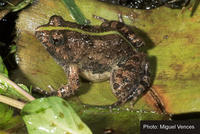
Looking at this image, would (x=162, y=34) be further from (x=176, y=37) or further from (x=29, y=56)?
(x=29, y=56)

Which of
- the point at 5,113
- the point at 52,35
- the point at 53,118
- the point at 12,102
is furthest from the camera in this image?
the point at 52,35

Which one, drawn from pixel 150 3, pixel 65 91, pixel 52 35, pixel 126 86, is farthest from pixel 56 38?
pixel 150 3

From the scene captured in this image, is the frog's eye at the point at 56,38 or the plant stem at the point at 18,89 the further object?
the frog's eye at the point at 56,38

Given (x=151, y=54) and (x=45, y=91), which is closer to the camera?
(x=45, y=91)

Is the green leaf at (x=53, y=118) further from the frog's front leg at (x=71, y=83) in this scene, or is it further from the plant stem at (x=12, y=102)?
the frog's front leg at (x=71, y=83)

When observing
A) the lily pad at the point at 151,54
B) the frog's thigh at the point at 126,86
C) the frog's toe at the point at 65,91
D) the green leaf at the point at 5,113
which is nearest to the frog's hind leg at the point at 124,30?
the lily pad at the point at 151,54

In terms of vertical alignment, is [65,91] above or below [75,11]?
below

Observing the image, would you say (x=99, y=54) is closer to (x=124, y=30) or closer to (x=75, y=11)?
(x=124, y=30)

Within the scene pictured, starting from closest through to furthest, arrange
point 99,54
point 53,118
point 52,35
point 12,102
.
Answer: point 53,118 < point 12,102 < point 52,35 < point 99,54
